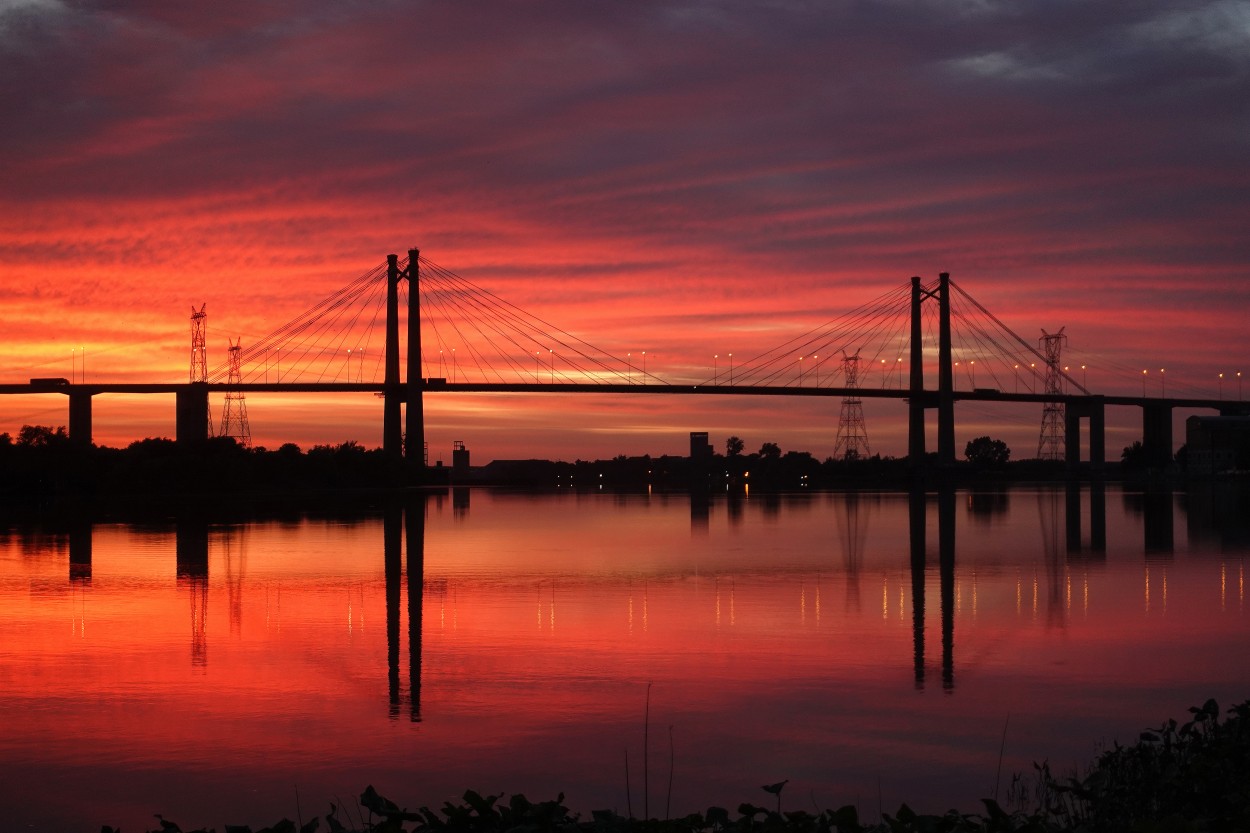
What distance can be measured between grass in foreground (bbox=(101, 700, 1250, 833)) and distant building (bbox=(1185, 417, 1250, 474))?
160 m

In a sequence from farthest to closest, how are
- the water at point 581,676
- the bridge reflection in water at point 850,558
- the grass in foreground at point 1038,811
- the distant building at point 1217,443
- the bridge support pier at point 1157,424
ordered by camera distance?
the distant building at point 1217,443, the bridge support pier at point 1157,424, the bridge reflection in water at point 850,558, the water at point 581,676, the grass in foreground at point 1038,811

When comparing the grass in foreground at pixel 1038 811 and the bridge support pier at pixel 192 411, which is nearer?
the grass in foreground at pixel 1038 811

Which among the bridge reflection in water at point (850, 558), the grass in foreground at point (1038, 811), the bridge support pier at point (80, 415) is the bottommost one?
the bridge reflection in water at point (850, 558)

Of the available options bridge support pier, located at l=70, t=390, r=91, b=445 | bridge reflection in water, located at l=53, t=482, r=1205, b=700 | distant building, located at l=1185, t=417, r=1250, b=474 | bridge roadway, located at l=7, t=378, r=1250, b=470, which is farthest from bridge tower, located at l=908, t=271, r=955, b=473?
distant building, located at l=1185, t=417, r=1250, b=474

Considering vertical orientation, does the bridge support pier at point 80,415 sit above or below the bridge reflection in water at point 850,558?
above

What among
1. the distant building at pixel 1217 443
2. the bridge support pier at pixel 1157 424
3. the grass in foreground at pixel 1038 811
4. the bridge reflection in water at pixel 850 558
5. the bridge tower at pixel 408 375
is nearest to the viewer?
the grass in foreground at pixel 1038 811

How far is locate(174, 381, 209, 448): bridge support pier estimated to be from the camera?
82.2m

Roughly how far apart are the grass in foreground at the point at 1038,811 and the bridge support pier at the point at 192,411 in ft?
253

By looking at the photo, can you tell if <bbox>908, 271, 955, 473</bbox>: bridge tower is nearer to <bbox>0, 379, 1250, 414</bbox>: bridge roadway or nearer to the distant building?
<bbox>0, 379, 1250, 414</bbox>: bridge roadway

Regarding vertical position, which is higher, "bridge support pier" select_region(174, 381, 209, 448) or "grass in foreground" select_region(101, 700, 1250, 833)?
"bridge support pier" select_region(174, 381, 209, 448)

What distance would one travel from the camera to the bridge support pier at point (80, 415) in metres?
83.2

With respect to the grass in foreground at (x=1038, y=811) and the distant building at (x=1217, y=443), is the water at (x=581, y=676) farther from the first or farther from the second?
the distant building at (x=1217, y=443)

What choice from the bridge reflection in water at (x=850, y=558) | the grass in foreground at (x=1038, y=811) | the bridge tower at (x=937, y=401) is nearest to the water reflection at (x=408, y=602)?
the bridge reflection in water at (x=850, y=558)

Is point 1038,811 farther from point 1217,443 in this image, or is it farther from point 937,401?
point 1217,443
